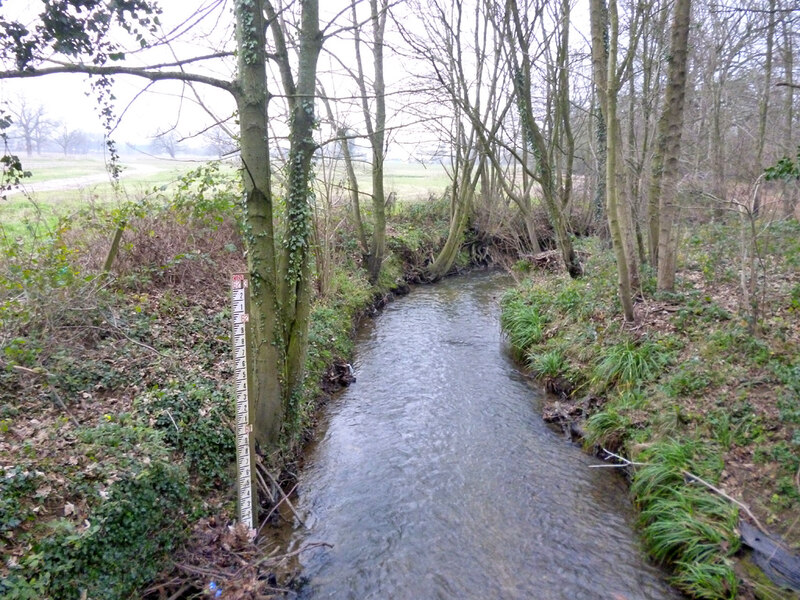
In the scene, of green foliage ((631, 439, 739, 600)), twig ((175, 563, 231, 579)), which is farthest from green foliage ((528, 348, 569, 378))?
twig ((175, 563, 231, 579))

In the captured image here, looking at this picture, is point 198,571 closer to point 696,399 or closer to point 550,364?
point 696,399

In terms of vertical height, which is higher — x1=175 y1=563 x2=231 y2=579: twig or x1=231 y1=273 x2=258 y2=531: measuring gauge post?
x1=231 y1=273 x2=258 y2=531: measuring gauge post

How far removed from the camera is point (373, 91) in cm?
1578

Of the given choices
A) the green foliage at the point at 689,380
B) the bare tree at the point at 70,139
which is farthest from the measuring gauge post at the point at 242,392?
the bare tree at the point at 70,139

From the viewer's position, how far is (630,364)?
7387 millimetres

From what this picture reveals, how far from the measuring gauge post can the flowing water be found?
0.84 metres

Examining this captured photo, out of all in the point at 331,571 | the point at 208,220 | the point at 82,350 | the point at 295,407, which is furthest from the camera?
the point at 208,220

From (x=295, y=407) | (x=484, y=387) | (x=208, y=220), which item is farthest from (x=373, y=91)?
(x=295, y=407)

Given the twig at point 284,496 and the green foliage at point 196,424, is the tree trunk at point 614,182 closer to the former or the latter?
the twig at point 284,496

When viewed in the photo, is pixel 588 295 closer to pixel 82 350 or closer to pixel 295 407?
pixel 295 407

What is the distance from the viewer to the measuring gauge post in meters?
4.74

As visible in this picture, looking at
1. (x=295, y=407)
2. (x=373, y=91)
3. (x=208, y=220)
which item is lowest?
(x=295, y=407)

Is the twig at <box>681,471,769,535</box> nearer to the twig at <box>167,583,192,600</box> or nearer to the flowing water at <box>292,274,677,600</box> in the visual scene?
the flowing water at <box>292,274,677,600</box>

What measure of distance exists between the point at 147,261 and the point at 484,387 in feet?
20.1
